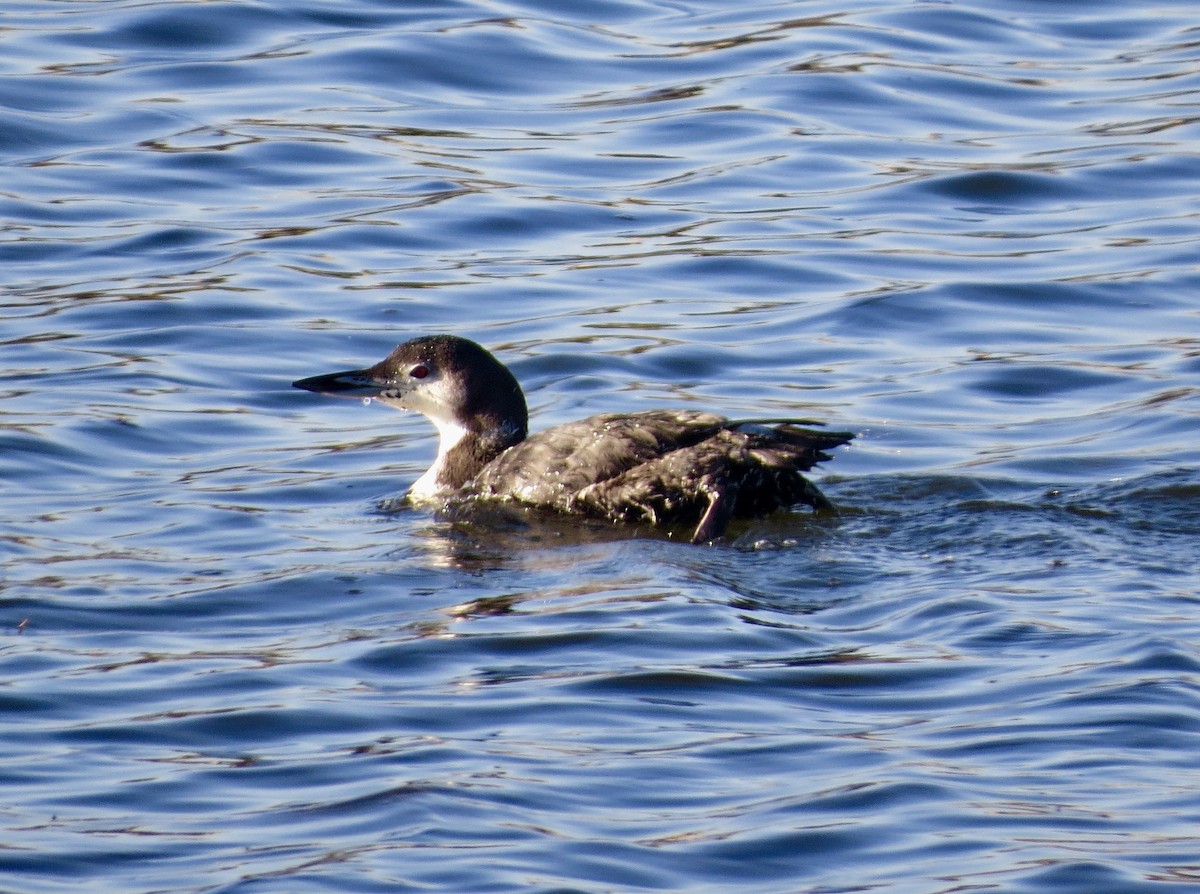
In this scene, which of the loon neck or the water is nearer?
the water

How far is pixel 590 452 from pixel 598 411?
1635 mm

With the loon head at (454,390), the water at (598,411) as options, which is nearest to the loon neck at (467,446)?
the loon head at (454,390)

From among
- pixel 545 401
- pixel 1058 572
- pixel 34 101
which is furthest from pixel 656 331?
pixel 34 101

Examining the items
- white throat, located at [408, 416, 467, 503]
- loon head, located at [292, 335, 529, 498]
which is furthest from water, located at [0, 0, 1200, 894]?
loon head, located at [292, 335, 529, 498]

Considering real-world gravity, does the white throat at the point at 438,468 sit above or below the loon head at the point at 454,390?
below

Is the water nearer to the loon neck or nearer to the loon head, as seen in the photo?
the loon neck

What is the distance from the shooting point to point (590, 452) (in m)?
8.55

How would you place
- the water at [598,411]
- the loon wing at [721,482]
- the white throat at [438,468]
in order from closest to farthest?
the water at [598,411] < the loon wing at [721,482] < the white throat at [438,468]

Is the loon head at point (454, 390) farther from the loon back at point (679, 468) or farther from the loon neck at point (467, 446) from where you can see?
the loon back at point (679, 468)

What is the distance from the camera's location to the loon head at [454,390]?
930cm

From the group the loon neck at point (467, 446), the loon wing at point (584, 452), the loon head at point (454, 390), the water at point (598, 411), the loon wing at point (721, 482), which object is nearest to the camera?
the water at point (598, 411)

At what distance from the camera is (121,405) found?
10094 millimetres

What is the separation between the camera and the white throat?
8992 mm

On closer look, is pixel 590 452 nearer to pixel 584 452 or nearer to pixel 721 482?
pixel 584 452
